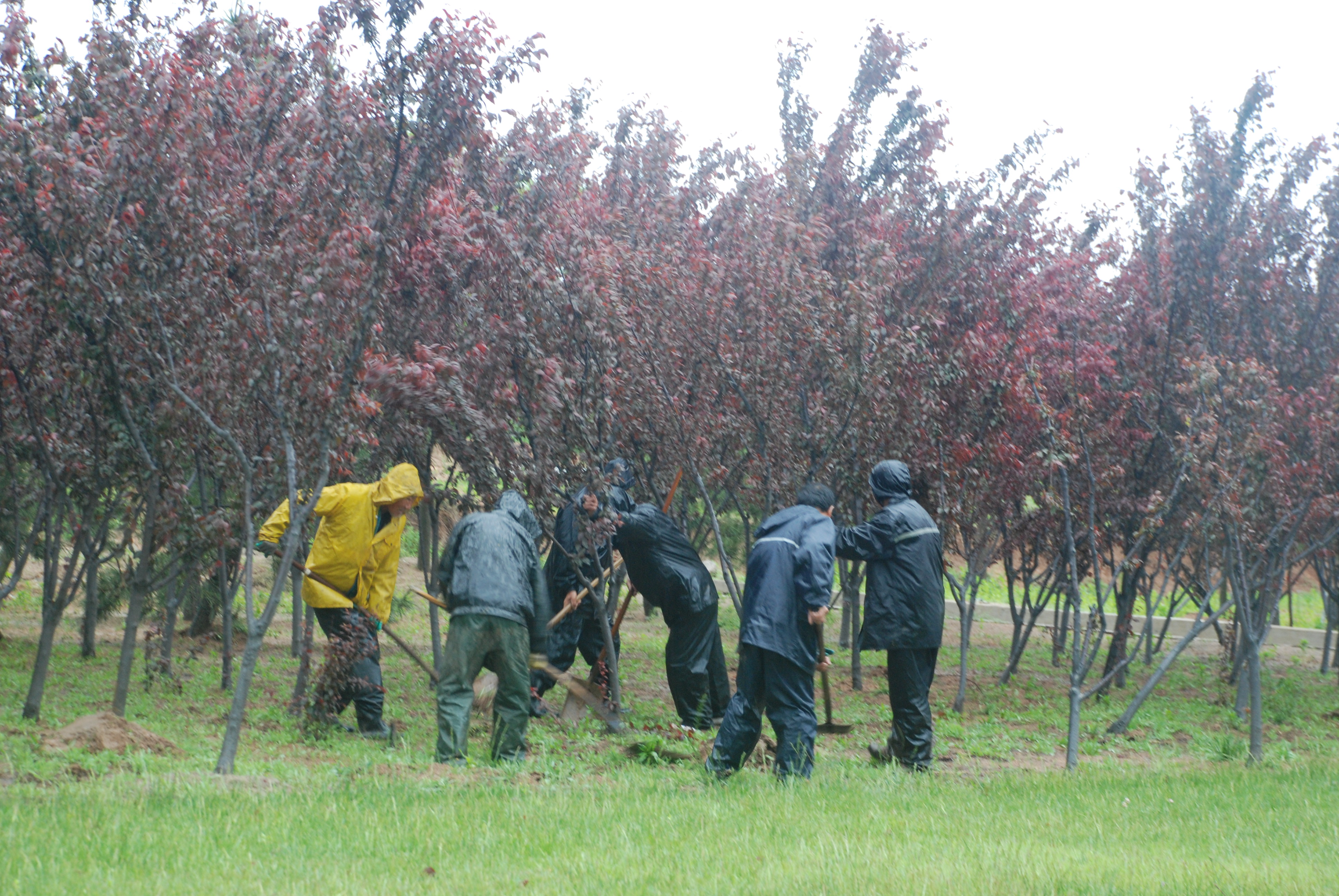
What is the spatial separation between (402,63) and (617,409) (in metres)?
3.53

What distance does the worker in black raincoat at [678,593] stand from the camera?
8656 mm

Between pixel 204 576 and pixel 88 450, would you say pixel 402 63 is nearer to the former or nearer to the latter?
pixel 88 450

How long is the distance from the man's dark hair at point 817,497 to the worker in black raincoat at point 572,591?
5.83ft

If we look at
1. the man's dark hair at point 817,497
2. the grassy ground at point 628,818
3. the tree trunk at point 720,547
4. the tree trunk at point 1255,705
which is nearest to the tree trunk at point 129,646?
the grassy ground at point 628,818

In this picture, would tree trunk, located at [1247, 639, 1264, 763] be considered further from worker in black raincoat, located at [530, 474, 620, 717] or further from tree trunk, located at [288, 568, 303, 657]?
tree trunk, located at [288, 568, 303, 657]

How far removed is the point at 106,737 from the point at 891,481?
488 centimetres

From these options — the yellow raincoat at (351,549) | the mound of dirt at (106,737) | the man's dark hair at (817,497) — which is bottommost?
the mound of dirt at (106,737)

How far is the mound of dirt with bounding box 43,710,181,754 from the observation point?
651cm

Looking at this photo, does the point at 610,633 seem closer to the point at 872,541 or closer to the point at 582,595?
the point at 582,595

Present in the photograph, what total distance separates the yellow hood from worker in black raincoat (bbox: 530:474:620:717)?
1060 millimetres

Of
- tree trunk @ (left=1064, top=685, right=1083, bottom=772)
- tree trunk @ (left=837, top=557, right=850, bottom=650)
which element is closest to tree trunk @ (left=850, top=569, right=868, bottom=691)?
tree trunk @ (left=837, top=557, right=850, bottom=650)

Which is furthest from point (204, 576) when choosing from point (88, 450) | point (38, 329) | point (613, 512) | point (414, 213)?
point (414, 213)

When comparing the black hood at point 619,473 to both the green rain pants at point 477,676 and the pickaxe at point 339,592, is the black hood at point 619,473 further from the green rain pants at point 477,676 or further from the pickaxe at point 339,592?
the pickaxe at point 339,592

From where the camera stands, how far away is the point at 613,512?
26.4ft
